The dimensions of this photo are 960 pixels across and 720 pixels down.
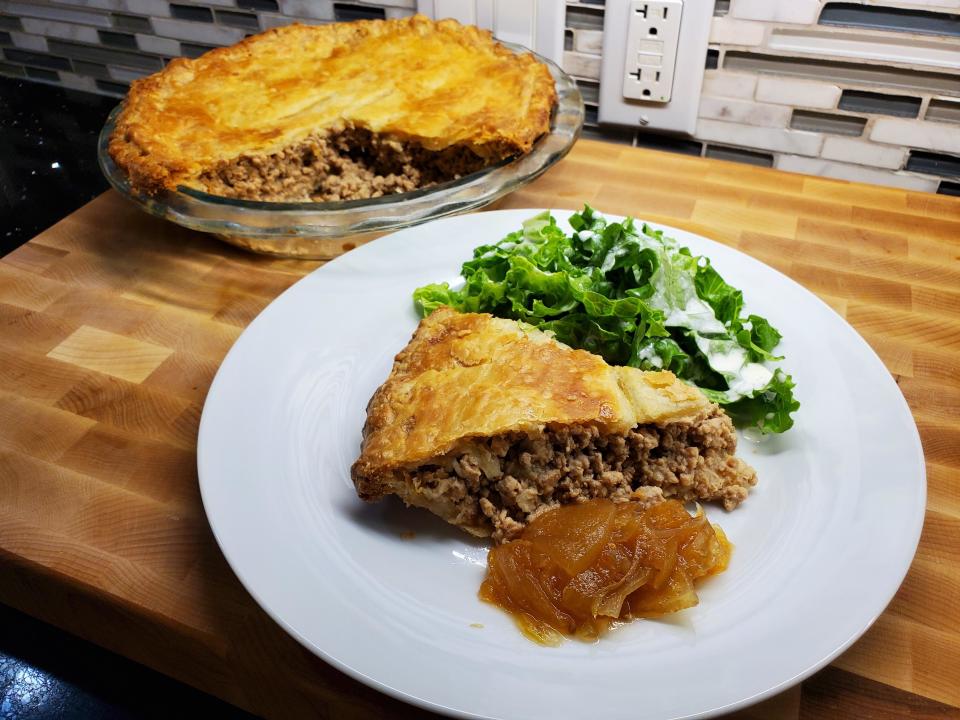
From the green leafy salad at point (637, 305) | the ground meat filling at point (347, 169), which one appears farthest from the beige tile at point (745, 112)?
the green leafy salad at point (637, 305)

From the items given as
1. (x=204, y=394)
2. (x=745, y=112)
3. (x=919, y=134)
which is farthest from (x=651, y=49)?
(x=204, y=394)

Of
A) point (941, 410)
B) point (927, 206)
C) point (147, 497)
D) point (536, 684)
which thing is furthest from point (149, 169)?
point (927, 206)

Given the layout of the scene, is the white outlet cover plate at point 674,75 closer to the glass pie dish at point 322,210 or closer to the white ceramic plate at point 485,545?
the glass pie dish at point 322,210

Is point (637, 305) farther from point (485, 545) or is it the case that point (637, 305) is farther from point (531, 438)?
point (485, 545)

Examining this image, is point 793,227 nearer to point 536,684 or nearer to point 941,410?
point 941,410

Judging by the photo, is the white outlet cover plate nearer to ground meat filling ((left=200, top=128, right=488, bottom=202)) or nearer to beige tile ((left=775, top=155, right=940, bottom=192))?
beige tile ((left=775, top=155, right=940, bottom=192))

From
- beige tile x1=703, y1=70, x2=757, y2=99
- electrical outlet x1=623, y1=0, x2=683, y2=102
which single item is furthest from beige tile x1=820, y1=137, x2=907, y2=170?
electrical outlet x1=623, y1=0, x2=683, y2=102
